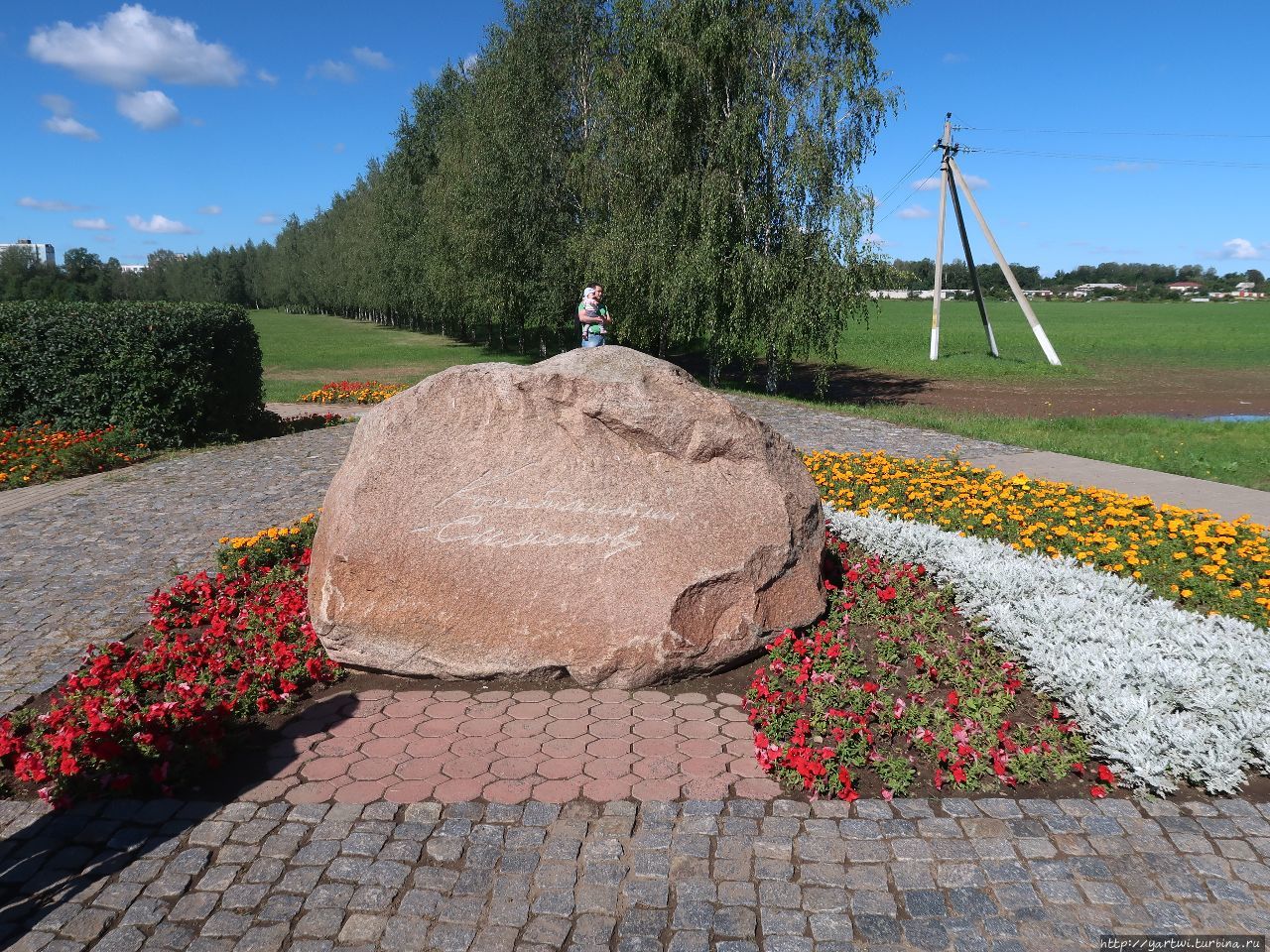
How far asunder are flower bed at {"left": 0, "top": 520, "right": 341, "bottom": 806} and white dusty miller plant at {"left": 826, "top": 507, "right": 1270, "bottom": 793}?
4.13m

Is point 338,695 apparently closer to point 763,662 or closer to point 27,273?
point 763,662

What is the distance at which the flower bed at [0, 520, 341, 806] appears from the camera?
3947mm

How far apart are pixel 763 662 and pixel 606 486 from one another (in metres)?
1.47

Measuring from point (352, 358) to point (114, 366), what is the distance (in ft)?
68.7

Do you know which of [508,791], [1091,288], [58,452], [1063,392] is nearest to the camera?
[508,791]

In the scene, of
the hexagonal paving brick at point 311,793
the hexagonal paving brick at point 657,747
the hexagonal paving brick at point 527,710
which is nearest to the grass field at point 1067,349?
the hexagonal paving brick at point 527,710

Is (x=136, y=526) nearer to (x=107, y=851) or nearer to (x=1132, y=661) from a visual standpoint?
(x=107, y=851)

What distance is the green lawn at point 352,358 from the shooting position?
24.8 metres

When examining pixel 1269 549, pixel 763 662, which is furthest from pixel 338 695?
pixel 1269 549

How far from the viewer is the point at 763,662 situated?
5238 mm

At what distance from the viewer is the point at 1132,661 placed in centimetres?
448

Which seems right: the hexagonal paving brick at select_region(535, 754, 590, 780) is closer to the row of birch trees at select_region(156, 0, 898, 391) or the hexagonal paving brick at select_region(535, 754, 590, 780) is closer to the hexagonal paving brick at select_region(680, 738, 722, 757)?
the hexagonal paving brick at select_region(680, 738, 722, 757)

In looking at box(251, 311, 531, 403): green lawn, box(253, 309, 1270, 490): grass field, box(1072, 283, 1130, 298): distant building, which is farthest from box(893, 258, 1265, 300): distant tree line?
box(251, 311, 531, 403): green lawn
